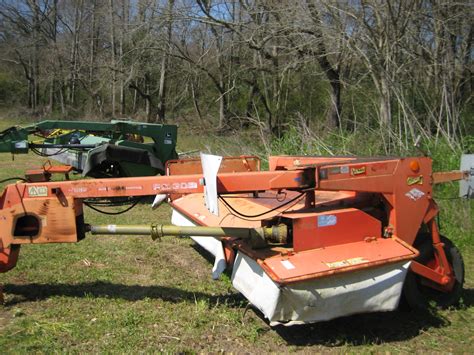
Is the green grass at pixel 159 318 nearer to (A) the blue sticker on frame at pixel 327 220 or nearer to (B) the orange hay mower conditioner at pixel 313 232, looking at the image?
(B) the orange hay mower conditioner at pixel 313 232

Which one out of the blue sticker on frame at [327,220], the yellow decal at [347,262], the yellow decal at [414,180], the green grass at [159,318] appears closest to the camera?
the yellow decal at [347,262]

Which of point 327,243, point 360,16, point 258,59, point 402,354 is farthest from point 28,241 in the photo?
point 258,59

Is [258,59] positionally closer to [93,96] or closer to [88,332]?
[88,332]

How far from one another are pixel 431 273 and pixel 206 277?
2008 mm

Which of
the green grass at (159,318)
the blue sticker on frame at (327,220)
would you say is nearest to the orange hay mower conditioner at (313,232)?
the blue sticker on frame at (327,220)

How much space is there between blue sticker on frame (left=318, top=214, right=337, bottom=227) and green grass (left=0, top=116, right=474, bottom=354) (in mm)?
759

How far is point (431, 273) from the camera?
4105mm

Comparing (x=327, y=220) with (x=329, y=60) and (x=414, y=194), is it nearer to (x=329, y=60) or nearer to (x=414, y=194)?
(x=414, y=194)

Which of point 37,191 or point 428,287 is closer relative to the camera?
→ point 37,191

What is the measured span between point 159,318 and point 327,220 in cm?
143

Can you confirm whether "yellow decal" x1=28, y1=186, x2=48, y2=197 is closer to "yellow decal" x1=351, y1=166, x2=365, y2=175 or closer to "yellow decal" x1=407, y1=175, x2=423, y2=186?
"yellow decal" x1=351, y1=166, x2=365, y2=175

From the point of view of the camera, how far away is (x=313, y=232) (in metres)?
3.77

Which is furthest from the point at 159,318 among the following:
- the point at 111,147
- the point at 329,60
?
the point at 329,60

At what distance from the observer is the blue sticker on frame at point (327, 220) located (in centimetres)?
380
